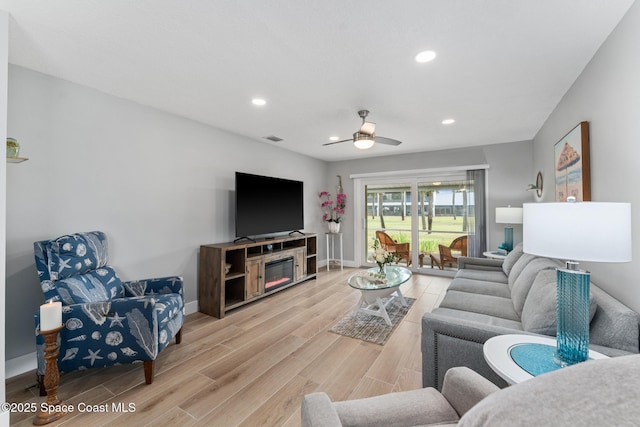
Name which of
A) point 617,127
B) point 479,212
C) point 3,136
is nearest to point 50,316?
point 3,136

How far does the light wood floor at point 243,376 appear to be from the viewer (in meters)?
1.76

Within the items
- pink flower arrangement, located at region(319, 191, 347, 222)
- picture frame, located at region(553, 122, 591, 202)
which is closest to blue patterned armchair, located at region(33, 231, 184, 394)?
picture frame, located at region(553, 122, 591, 202)

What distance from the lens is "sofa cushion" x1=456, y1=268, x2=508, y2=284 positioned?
10.5ft

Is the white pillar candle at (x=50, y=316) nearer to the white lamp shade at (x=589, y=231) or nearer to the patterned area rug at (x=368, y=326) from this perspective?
the patterned area rug at (x=368, y=326)

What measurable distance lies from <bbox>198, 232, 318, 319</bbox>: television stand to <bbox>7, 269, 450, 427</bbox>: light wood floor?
0.29 meters

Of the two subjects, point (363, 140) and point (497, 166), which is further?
point (497, 166)

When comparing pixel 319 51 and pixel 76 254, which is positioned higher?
pixel 319 51

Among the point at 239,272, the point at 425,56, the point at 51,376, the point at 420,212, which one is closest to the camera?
the point at 51,376

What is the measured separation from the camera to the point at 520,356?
1300 millimetres

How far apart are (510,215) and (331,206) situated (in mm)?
3382

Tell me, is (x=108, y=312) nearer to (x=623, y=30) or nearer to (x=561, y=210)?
(x=561, y=210)

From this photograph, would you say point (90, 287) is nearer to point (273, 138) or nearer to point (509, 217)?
point (273, 138)

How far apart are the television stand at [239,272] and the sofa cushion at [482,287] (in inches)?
96.9

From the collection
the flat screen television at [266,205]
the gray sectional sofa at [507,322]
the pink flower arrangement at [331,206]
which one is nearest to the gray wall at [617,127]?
the gray sectional sofa at [507,322]
